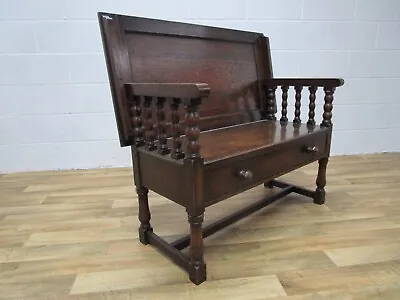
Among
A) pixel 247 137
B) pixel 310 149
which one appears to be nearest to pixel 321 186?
pixel 310 149

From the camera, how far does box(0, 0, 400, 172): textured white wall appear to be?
6.97 feet

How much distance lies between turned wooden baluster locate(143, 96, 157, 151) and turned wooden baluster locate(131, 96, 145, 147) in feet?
0.16

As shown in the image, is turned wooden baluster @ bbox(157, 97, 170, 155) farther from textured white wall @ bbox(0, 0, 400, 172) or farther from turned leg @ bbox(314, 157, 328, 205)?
textured white wall @ bbox(0, 0, 400, 172)

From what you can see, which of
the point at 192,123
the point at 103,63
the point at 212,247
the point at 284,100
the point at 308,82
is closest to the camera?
the point at 192,123

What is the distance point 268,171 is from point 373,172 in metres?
1.35

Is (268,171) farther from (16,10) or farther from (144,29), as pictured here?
(16,10)

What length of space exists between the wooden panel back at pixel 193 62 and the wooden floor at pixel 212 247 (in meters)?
0.51

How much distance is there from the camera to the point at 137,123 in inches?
45.5

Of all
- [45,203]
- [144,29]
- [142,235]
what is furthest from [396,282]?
[45,203]

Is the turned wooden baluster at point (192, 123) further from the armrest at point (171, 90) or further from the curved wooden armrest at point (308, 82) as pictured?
the curved wooden armrest at point (308, 82)

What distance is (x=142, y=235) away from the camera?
1.34m

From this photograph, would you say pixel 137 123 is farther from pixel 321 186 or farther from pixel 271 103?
pixel 321 186

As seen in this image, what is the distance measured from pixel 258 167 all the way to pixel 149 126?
45 centimetres

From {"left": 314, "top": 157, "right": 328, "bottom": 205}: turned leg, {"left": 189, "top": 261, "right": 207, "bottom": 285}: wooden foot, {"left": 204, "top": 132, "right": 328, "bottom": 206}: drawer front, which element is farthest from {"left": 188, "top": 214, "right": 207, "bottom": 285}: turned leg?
{"left": 314, "top": 157, "right": 328, "bottom": 205}: turned leg
